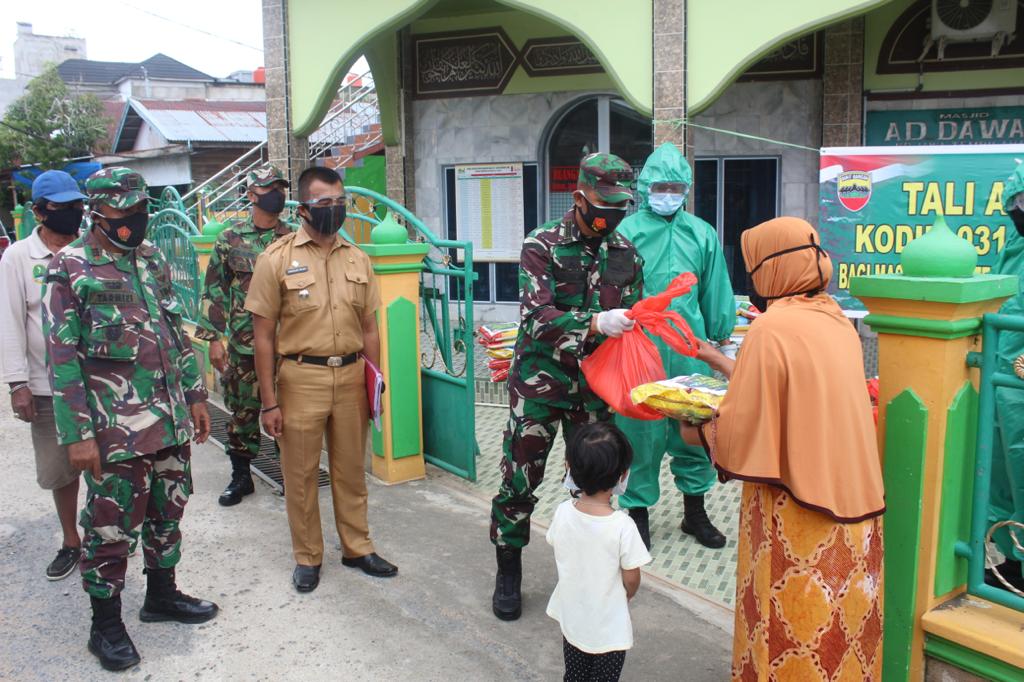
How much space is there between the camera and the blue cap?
3.94m

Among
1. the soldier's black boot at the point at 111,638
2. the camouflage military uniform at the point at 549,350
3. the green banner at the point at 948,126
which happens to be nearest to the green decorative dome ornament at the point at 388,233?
the camouflage military uniform at the point at 549,350

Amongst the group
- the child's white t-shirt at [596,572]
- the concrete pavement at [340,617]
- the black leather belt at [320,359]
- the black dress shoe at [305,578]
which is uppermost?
the black leather belt at [320,359]

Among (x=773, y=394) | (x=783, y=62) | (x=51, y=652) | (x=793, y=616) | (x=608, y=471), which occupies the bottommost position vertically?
(x=51, y=652)

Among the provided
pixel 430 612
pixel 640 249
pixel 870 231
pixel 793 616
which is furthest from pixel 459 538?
pixel 870 231

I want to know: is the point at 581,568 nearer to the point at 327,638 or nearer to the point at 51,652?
the point at 327,638

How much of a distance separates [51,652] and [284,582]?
97 centimetres

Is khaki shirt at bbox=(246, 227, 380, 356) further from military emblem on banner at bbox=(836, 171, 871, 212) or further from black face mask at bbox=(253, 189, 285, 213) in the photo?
military emblem on banner at bbox=(836, 171, 871, 212)

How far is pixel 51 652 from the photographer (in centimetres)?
347

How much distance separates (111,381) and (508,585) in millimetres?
1795

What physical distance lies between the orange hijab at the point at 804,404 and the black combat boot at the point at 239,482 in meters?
3.52

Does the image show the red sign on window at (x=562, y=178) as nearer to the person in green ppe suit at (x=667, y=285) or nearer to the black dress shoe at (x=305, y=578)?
the person in green ppe suit at (x=667, y=285)

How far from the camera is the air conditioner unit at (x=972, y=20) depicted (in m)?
8.20

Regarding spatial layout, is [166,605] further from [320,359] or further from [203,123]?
[203,123]

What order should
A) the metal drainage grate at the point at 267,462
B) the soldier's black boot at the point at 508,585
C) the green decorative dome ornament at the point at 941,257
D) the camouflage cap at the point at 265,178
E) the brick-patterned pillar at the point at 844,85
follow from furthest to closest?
the brick-patterned pillar at the point at 844,85
the metal drainage grate at the point at 267,462
the camouflage cap at the point at 265,178
the soldier's black boot at the point at 508,585
the green decorative dome ornament at the point at 941,257
